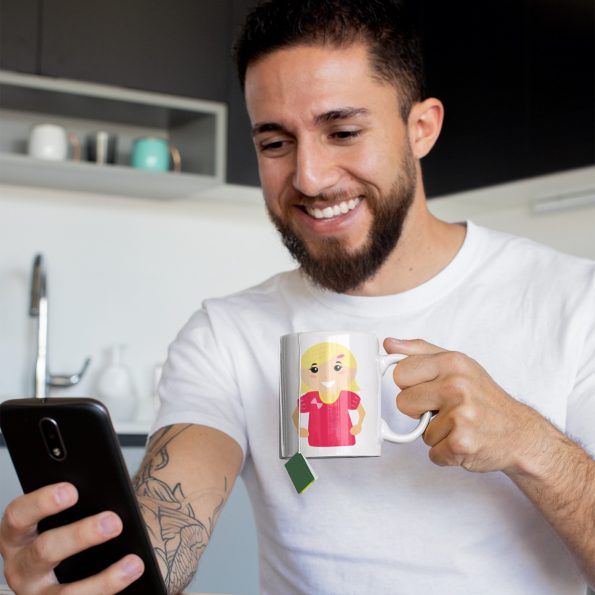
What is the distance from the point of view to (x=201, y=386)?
4.52 ft

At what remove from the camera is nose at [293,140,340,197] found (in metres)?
1.29

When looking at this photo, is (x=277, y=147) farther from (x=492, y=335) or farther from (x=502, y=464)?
(x=502, y=464)

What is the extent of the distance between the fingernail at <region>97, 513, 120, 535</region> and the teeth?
1.89 feet

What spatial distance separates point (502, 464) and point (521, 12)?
2.36 meters

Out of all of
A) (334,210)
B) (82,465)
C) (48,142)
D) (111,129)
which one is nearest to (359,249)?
(334,210)

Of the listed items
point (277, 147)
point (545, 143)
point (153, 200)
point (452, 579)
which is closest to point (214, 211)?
point (153, 200)

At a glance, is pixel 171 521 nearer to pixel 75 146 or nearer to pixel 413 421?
pixel 413 421

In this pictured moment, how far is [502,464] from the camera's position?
1.00 metres

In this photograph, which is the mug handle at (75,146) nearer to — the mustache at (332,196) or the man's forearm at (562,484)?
the mustache at (332,196)

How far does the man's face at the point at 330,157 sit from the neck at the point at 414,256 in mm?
28

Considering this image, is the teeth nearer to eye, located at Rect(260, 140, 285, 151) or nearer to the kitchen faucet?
eye, located at Rect(260, 140, 285, 151)

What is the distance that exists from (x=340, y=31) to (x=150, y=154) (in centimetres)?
186

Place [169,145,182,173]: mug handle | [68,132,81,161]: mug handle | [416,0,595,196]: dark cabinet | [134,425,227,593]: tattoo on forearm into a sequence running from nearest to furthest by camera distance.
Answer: [134,425,227,593]: tattoo on forearm → [416,0,595,196]: dark cabinet → [68,132,81,161]: mug handle → [169,145,182,173]: mug handle

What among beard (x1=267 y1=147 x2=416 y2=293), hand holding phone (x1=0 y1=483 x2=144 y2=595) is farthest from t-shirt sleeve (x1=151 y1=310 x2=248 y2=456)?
hand holding phone (x1=0 y1=483 x2=144 y2=595)
